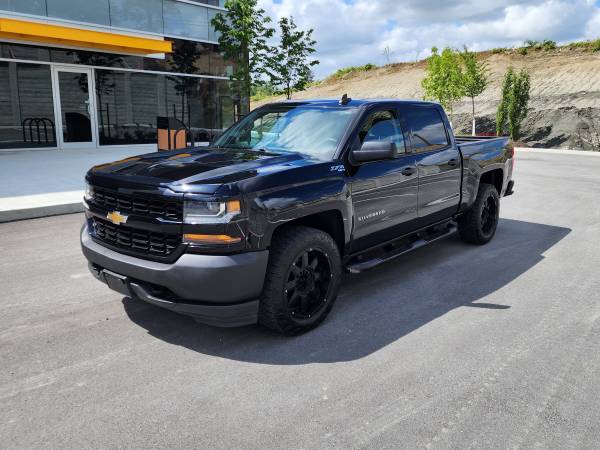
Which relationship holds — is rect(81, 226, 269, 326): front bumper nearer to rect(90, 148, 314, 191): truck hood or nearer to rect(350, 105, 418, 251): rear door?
rect(90, 148, 314, 191): truck hood

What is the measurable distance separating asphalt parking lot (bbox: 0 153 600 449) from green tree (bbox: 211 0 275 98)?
35.9 ft

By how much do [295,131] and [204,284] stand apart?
1911 millimetres

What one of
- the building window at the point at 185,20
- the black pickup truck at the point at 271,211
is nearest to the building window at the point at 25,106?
the building window at the point at 185,20

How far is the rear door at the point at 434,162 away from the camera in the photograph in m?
5.36

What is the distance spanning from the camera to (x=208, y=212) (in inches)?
136

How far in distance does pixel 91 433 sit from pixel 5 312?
2.17 m

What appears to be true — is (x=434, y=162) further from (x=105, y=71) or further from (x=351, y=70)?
(x=351, y=70)

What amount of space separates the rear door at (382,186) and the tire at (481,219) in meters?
1.56

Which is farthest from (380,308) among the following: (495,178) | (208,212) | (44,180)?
(44,180)

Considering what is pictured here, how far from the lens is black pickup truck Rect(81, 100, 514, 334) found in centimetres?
347

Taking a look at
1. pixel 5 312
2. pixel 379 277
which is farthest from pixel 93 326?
pixel 379 277

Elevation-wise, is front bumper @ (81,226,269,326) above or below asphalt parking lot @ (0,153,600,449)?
above

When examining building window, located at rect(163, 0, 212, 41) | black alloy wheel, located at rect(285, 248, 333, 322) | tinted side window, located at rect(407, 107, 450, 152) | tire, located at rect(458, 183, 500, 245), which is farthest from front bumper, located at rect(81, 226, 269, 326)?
building window, located at rect(163, 0, 212, 41)

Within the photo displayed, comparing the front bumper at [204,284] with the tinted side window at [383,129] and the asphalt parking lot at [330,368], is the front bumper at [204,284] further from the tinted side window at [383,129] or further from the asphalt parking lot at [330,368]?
the tinted side window at [383,129]
